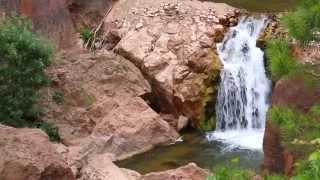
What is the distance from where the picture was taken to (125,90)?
1548 centimetres

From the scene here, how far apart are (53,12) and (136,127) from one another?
5238mm

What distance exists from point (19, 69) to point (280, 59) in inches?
392

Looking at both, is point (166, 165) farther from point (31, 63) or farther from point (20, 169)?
point (20, 169)

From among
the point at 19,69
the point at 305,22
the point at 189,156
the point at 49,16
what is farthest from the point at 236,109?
the point at 305,22

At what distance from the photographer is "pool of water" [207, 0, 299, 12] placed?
60.2ft

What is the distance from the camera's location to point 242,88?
16.0 m

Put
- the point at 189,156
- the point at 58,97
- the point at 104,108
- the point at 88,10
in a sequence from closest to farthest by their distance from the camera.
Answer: the point at 189,156 < the point at 104,108 < the point at 58,97 < the point at 88,10

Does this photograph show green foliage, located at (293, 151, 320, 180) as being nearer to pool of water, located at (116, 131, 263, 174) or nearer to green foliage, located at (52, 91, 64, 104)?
pool of water, located at (116, 131, 263, 174)

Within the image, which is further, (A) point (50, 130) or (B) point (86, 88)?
(B) point (86, 88)

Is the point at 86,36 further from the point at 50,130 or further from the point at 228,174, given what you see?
the point at 228,174

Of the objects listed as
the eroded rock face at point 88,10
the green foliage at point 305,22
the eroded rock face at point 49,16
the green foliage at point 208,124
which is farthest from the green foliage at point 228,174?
the eroded rock face at point 88,10

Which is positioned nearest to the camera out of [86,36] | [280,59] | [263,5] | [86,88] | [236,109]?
[280,59]

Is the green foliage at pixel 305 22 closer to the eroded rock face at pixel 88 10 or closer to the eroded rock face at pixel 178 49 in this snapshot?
the eroded rock face at pixel 178 49

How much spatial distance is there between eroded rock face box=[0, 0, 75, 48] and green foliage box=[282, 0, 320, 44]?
13354 millimetres
